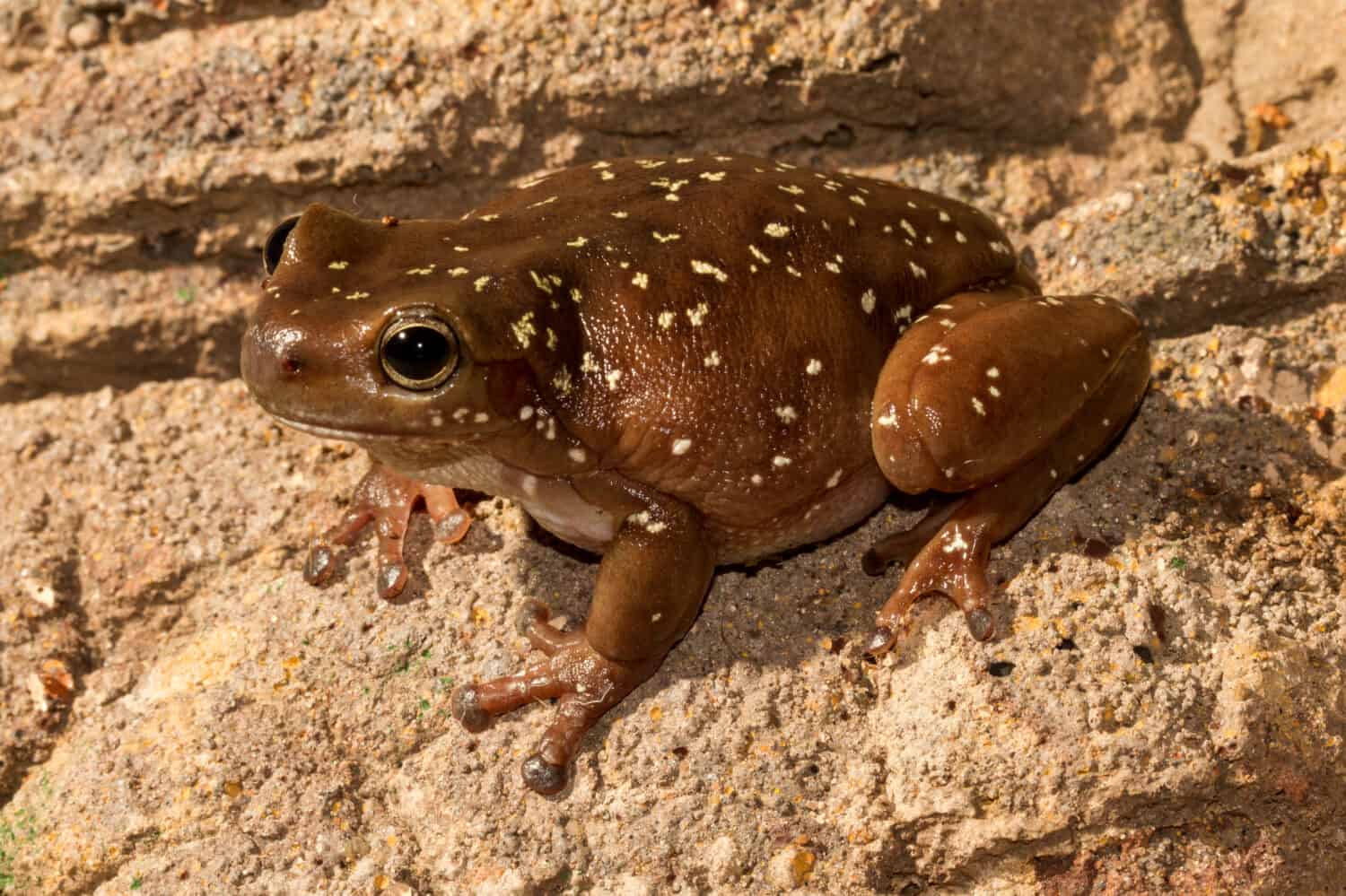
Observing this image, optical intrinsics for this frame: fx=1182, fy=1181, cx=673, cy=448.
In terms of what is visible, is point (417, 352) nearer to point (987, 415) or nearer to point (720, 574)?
point (720, 574)

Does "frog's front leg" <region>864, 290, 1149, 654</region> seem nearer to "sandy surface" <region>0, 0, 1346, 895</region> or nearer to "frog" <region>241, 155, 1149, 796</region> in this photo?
"frog" <region>241, 155, 1149, 796</region>

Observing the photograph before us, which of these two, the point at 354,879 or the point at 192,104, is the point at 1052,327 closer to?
the point at 354,879

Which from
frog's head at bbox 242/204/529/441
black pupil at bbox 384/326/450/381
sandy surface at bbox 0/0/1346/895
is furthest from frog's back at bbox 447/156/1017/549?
sandy surface at bbox 0/0/1346/895

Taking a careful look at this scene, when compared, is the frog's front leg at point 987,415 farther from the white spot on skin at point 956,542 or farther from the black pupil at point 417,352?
the black pupil at point 417,352

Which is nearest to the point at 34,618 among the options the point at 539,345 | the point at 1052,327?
the point at 539,345

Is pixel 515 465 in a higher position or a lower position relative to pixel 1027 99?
lower

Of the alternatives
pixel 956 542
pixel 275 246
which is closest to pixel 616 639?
pixel 956 542
